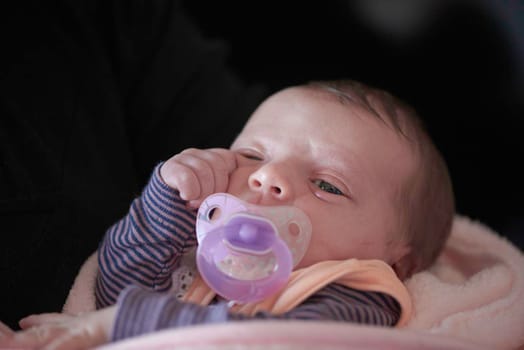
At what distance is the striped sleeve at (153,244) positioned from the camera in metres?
1.00

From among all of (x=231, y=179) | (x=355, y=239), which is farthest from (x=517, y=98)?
(x=231, y=179)

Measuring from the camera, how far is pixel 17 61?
1218 mm

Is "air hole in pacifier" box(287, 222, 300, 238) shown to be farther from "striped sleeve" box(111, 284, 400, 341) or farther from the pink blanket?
the pink blanket

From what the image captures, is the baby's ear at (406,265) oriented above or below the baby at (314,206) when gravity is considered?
below

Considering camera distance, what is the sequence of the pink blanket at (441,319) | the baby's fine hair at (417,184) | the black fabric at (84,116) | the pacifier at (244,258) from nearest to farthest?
the pink blanket at (441,319) < the pacifier at (244,258) < the black fabric at (84,116) < the baby's fine hair at (417,184)

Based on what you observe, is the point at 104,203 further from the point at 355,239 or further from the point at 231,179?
the point at 355,239

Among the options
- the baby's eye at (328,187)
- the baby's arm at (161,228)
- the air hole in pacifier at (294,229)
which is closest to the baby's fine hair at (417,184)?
the baby's eye at (328,187)

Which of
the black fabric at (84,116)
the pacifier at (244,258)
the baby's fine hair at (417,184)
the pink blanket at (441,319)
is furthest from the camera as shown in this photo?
the baby's fine hair at (417,184)

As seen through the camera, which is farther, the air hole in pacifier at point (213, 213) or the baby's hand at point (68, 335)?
the air hole in pacifier at point (213, 213)

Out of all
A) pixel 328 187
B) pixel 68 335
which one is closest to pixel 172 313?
pixel 68 335

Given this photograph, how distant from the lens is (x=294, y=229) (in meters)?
0.99

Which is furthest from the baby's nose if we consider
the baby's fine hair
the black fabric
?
the black fabric

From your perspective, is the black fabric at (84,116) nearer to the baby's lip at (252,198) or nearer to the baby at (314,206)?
the baby at (314,206)

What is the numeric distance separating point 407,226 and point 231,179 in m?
0.35
